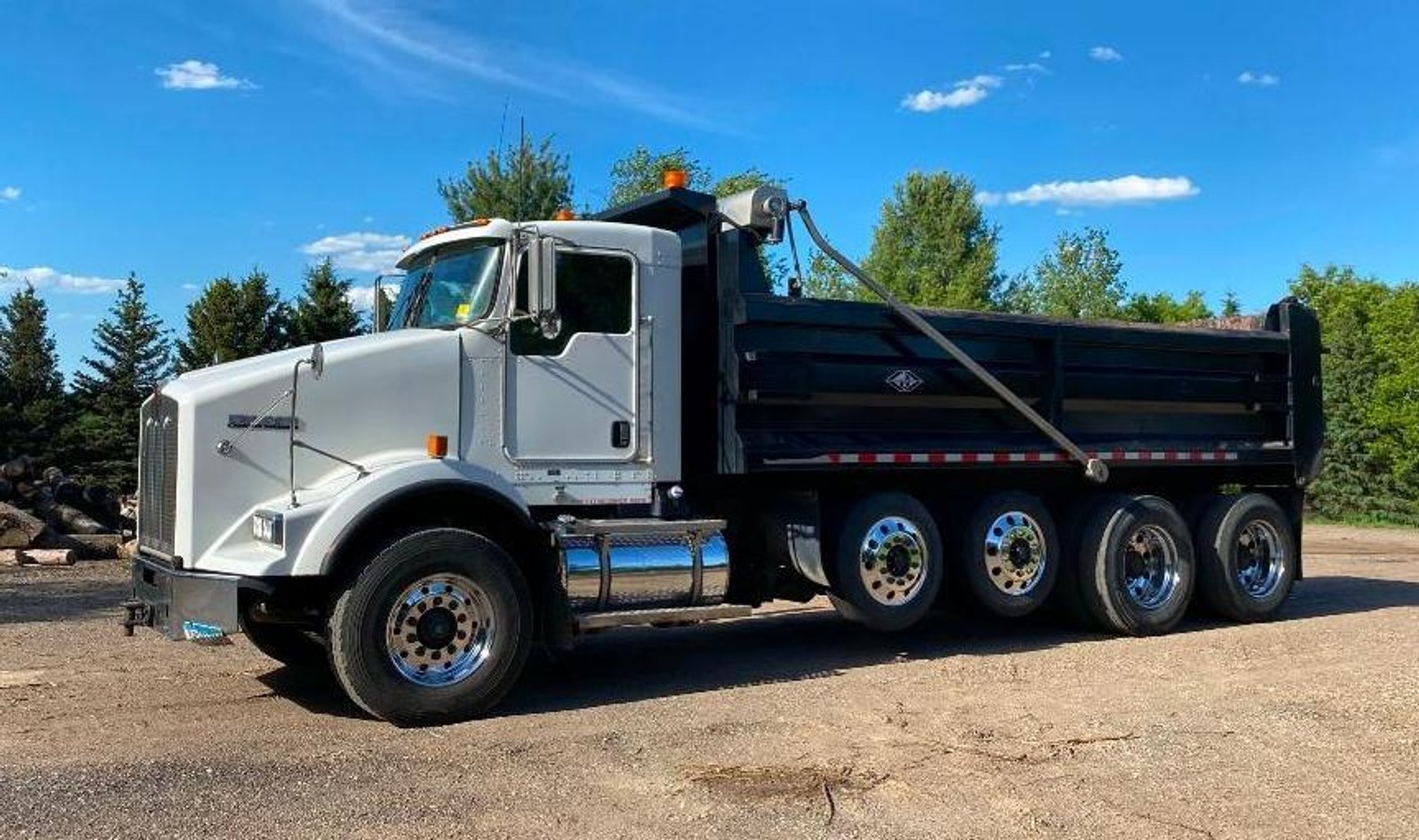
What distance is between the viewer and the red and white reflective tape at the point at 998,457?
856cm

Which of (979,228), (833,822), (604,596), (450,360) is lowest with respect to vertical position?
(833,822)

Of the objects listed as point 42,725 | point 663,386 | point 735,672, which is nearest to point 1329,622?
point 735,672

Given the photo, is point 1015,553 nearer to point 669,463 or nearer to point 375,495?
point 669,463

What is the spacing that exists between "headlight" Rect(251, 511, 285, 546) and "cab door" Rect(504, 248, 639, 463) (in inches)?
58.0

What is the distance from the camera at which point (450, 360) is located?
286 inches

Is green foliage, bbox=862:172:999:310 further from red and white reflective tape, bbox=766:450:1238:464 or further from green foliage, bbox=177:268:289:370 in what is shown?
red and white reflective tape, bbox=766:450:1238:464

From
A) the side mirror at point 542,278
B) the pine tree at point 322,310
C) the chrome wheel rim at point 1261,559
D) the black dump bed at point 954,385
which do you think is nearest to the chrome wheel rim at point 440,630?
the side mirror at point 542,278

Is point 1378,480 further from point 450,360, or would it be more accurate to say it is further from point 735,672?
point 450,360

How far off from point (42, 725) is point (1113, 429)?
810cm

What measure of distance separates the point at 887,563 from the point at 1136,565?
9.00 ft

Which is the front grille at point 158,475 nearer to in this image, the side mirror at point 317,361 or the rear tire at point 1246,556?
the side mirror at point 317,361

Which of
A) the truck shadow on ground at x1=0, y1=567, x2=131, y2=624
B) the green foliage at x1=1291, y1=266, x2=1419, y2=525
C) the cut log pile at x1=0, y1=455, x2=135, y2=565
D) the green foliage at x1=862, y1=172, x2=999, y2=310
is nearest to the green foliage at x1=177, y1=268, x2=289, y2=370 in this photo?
the cut log pile at x1=0, y1=455, x2=135, y2=565

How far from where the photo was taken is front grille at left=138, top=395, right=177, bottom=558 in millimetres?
6914

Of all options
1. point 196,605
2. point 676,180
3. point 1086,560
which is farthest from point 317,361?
point 1086,560
